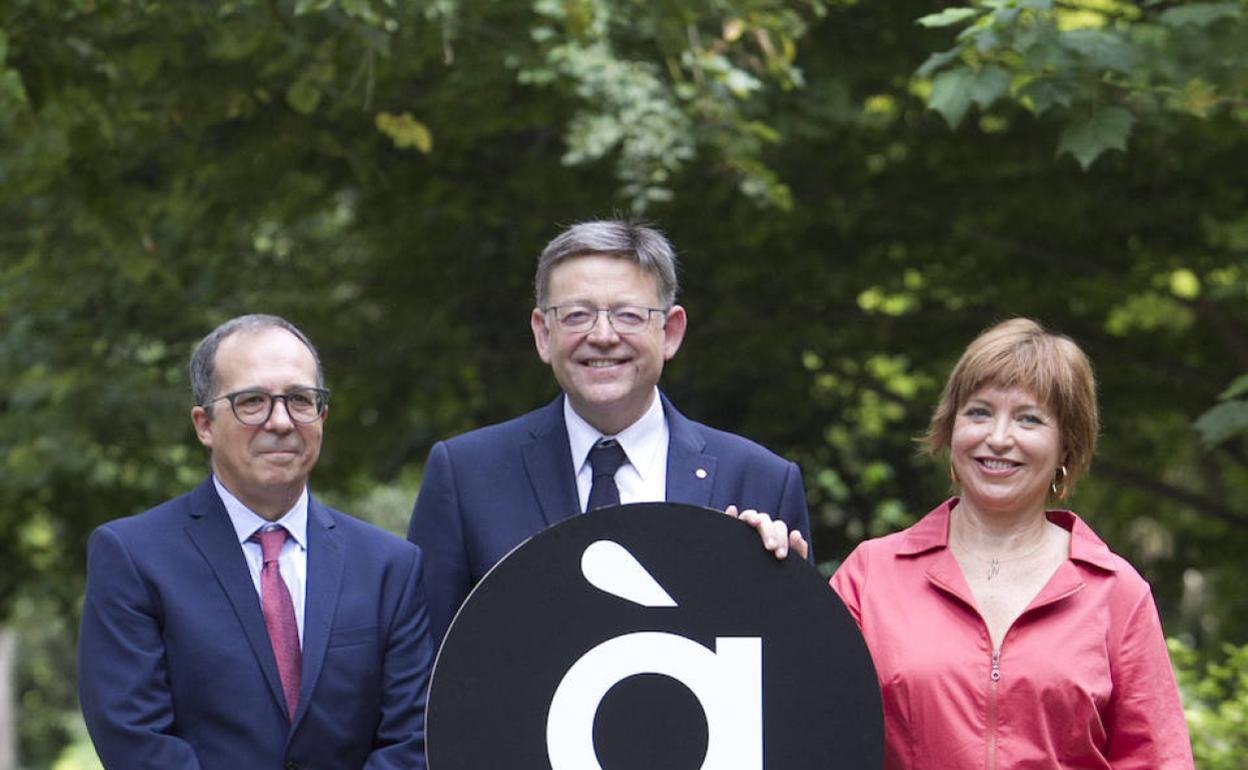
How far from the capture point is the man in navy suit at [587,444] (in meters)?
3.63

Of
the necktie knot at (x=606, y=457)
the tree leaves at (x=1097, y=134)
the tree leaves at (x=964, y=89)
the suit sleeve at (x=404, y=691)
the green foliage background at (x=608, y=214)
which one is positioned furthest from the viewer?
the green foliage background at (x=608, y=214)

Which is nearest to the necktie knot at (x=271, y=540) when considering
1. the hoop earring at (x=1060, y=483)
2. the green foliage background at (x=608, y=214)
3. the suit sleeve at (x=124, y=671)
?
the suit sleeve at (x=124, y=671)

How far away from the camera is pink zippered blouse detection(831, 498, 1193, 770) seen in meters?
3.42

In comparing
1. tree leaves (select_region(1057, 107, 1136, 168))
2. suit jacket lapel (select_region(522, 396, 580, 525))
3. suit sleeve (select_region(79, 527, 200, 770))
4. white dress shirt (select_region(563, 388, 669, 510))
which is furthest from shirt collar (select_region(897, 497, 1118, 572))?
tree leaves (select_region(1057, 107, 1136, 168))

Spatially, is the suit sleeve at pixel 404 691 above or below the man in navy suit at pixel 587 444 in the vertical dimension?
below

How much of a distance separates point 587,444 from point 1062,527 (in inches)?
39.1

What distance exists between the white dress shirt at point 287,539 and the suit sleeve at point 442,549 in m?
0.27

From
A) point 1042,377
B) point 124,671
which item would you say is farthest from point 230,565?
point 1042,377

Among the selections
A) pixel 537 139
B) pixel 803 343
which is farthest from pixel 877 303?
pixel 537 139

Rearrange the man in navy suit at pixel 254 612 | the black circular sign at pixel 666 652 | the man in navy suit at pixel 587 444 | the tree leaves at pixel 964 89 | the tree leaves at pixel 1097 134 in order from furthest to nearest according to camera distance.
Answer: the tree leaves at pixel 1097 134, the tree leaves at pixel 964 89, the man in navy suit at pixel 587 444, the man in navy suit at pixel 254 612, the black circular sign at pixel 666 652

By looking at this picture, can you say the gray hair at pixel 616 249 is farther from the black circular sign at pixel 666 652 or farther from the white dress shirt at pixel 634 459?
the black circular sign at pixel 666 652

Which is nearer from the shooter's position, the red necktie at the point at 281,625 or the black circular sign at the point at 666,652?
the black circular sign at the point at 666,652

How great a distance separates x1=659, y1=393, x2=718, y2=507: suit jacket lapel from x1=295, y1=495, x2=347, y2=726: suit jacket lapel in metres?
0.69

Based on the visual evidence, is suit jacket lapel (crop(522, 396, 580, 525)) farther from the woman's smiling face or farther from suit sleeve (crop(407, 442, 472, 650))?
the woman's smiling face
